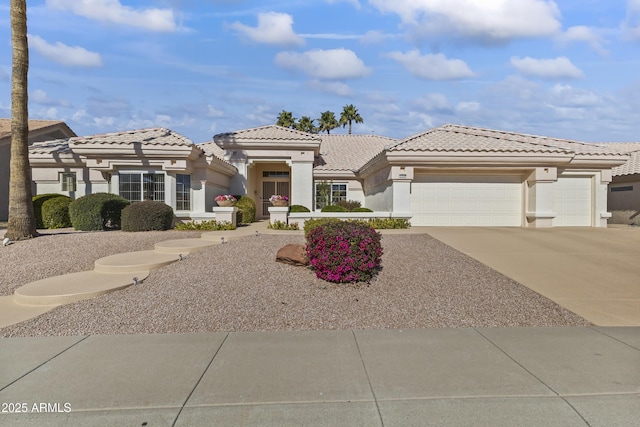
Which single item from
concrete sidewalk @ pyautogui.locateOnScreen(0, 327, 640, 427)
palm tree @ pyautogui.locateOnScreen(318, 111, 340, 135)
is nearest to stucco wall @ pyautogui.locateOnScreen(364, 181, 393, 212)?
concrete sidewalk @ pyautogui.locateOnScreen(0, 327, 640, 427)

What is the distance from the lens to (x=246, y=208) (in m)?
19.2

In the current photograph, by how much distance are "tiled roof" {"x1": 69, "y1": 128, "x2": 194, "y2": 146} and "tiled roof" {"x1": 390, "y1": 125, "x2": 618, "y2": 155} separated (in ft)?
31.5

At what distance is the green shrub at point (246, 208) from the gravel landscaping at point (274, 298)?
9177 millimetres

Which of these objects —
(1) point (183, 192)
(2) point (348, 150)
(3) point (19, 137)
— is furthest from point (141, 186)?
(2) point (348, 150)

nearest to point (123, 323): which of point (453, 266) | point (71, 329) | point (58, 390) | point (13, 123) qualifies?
point (71, 329)

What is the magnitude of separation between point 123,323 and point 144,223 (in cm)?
892

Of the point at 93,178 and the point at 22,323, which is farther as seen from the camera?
the point at 93,178

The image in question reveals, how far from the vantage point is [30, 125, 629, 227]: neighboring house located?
16.5 meters

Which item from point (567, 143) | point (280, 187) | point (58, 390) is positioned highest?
point (567, 143)

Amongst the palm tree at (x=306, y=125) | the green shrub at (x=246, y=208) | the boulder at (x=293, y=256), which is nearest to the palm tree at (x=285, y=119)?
the palm tree at (x=306, y=125)

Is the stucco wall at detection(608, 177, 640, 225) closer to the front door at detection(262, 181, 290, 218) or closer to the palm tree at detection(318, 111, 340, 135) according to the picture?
the front door at detection(262, 181, 290, 218)

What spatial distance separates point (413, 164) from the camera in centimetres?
1670

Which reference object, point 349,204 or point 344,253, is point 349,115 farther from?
point 344,253

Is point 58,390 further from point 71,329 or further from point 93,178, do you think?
point 93,178
